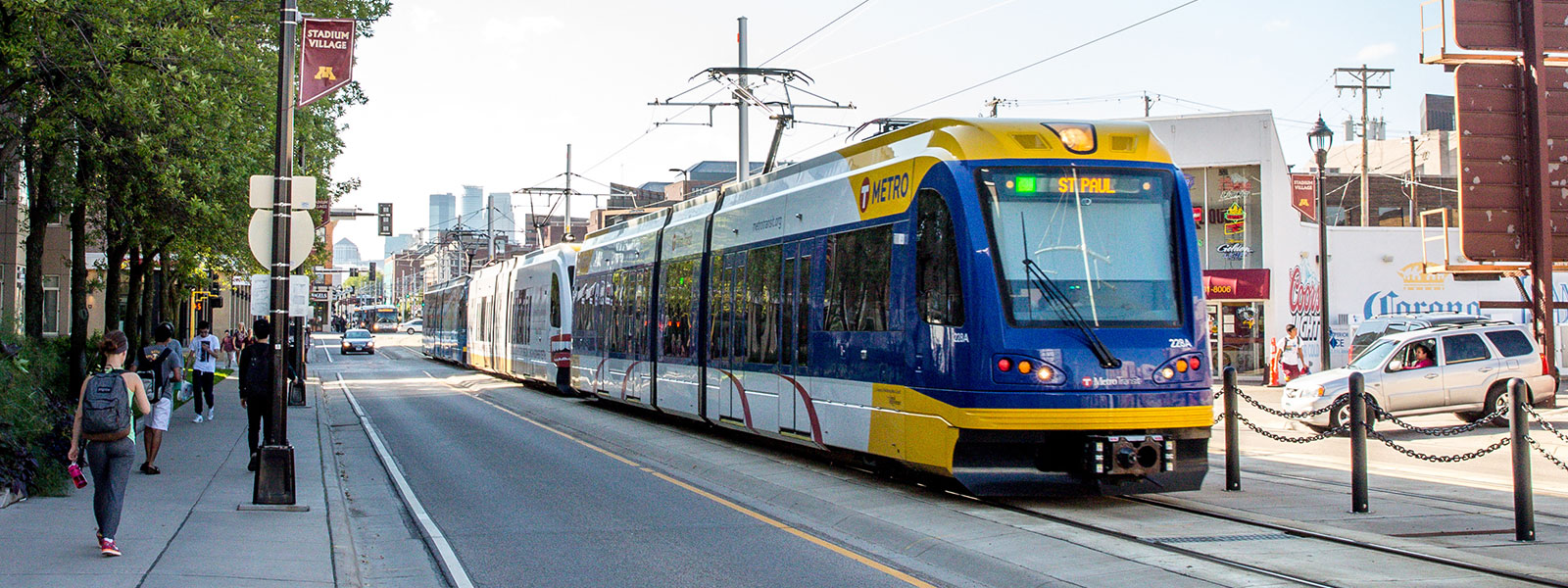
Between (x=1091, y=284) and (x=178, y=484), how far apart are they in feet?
31.1

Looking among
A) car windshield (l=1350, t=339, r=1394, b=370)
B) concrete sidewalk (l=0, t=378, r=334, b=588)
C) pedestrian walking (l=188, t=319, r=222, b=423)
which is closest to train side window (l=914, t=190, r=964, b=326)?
concrete sidewalk (l=0, t=378, r=334, b=588)

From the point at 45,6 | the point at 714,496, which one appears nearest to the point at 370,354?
the point at 45,6

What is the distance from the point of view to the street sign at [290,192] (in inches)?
476

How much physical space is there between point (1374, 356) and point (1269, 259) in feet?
44.9

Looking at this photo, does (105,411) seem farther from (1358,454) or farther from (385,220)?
(385,220)

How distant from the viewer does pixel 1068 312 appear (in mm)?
10578

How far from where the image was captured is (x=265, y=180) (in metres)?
12.2

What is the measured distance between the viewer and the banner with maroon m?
43.1ft

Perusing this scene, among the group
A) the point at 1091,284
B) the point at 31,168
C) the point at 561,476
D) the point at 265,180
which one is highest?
the point at 31,168

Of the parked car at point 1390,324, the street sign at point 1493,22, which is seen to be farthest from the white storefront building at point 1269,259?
the street sign at point 1493,22

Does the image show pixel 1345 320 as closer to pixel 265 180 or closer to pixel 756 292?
pixel 756 292

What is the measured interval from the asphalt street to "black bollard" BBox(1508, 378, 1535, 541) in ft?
15.1

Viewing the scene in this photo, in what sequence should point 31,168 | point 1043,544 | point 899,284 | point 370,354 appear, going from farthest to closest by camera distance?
1. point 370,354
2. point 31,168
3. point 899,284
4. point 1043,544

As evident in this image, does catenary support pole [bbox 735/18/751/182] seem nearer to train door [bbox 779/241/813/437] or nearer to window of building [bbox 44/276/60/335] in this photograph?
train door [bbox 779/241/813/437]
